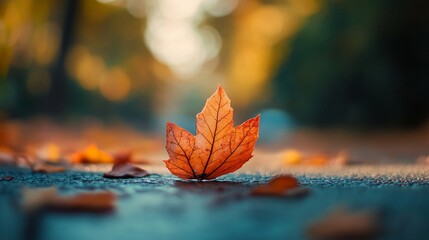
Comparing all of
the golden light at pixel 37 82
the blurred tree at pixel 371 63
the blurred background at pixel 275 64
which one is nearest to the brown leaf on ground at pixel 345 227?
the blurred background at pixel 275 64

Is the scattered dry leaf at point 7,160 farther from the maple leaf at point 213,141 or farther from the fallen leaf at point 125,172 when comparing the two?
the maple leaf at point 213,141

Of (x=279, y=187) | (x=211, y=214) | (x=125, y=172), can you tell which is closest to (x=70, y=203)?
(x=211, y=214)

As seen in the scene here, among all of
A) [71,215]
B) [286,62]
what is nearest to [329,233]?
[71,215]

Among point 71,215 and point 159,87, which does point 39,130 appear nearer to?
point 71,215

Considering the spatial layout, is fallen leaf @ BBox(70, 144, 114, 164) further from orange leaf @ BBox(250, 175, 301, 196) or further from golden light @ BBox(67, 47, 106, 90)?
A: golden light @ BBox(67, 47, 106, 90)

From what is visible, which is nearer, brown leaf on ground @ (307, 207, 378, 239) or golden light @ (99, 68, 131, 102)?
brown leaf on ground @ (307, 207, 378, 239)

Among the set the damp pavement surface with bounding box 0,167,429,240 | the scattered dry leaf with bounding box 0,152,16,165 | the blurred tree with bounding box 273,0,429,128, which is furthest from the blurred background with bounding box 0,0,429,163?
the damp pavement surface with bounding box 0,167,429,240
